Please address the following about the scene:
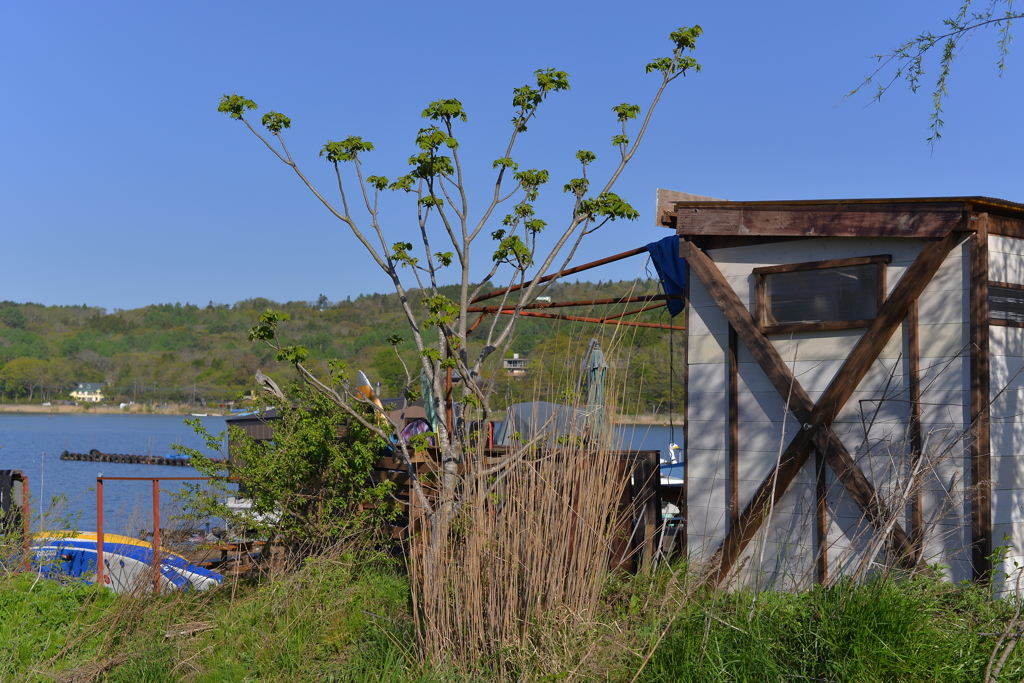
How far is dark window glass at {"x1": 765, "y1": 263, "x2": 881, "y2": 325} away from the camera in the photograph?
5578 millimetres

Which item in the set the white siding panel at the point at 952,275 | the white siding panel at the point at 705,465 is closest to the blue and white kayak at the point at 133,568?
the white siding panel at the point at 705,465

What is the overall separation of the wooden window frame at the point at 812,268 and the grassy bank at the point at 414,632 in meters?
1.74

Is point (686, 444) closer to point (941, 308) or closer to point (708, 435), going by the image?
point (708, 435)

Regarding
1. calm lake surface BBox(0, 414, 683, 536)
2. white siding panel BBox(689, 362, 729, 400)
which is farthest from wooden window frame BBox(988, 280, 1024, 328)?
calm lake surface BBox(0, 414, 683, 536)

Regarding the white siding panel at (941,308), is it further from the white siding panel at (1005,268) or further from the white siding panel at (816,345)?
the white siding panel at (816,345)

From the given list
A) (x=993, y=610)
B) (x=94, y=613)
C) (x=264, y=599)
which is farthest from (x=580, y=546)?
(x=94, y=613)

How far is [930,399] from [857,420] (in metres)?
0.47

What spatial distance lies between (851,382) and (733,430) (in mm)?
924

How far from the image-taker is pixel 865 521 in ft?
17.6

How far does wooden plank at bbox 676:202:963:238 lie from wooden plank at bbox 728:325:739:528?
798 millimetres

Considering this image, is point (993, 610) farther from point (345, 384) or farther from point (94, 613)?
point (94, 613)

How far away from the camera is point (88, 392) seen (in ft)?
355

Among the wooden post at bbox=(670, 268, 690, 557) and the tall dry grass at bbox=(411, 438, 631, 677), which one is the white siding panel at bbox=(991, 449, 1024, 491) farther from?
the tall dry grass at bbox=(411, 438, 631, 677)

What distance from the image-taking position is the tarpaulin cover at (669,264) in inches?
275
